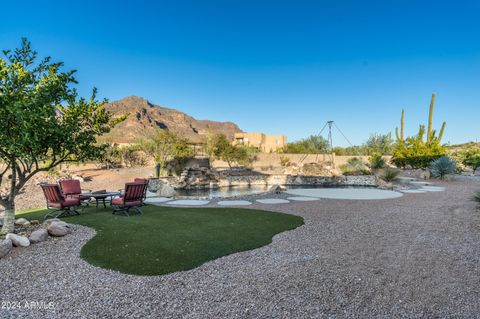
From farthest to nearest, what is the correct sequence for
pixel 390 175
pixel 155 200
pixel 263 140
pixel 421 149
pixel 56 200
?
pixel 263 140 < pixel 421 149 < pixel 390 175 < pixel 155 200 < pixel 56 200

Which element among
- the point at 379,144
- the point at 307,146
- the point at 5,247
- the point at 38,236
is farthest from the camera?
the point at 307,146

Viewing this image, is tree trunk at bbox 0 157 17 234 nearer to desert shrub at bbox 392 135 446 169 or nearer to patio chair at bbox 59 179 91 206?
patio chair at bbox 59 179 91 206

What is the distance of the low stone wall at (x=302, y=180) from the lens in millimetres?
15445

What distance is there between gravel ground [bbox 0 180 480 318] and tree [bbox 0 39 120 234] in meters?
1.41

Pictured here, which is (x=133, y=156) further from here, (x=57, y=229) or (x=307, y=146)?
(x=307, y=146)

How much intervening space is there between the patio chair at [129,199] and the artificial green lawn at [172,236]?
0.31 meters

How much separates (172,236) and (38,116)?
2.68 metres

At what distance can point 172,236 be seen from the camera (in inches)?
188

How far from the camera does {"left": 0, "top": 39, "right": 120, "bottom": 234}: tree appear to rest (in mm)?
3822

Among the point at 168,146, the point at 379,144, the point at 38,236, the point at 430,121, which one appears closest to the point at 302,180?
the point at 168,146

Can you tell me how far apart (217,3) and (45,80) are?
1472cm

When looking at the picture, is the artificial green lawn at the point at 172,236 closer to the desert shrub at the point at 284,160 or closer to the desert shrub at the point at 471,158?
the desert shrub at the point at 471,158

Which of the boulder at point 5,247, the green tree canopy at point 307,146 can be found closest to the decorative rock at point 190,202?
the boulder at point 5,247

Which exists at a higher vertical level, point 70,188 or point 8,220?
point 70,188
